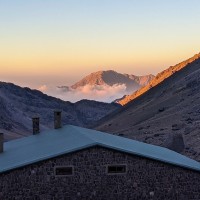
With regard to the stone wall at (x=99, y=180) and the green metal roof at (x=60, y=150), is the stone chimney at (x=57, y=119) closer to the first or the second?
the green metal roof at (x=60, y=150)

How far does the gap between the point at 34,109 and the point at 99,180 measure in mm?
136095

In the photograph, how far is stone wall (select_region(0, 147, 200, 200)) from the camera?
2512 centimetres

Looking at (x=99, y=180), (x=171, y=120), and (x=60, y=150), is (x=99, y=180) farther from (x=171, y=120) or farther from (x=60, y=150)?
(x=171, y=120)

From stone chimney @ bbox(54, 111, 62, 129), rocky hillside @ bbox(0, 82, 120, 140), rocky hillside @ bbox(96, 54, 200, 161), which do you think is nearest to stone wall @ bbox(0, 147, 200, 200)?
stone chimney @ bbox(54, 111, 62, 129)

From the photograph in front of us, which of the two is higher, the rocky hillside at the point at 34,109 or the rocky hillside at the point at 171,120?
the rocky hillside at the point at 34,109

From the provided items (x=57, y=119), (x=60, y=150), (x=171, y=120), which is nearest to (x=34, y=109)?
(x=171, y=120)

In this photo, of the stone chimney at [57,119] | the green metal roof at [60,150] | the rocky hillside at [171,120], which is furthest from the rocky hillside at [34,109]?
the green metal roof at [60,150]

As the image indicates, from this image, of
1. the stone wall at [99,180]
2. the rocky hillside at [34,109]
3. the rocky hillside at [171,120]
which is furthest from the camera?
the rocky hillside at [34,109]

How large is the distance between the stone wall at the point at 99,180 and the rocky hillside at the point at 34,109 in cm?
9183

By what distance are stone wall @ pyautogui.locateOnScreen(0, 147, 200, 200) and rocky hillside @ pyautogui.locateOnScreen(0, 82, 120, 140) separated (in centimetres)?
9183

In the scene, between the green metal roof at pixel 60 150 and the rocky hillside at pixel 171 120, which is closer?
the green metal roof at pixel 60 150

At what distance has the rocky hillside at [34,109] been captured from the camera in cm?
13154

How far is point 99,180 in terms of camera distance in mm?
25750

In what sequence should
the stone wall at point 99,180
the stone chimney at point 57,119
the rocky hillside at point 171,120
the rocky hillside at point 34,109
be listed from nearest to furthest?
the stone wall at point 99,180, the stone chimney at point 57,119, the rocky hillside at point 171,120, the rocky hillside at point 34,109
